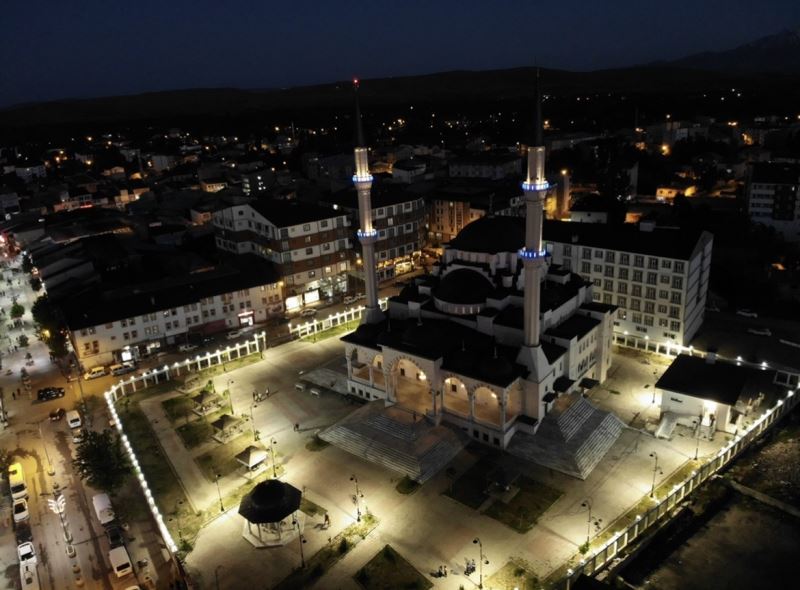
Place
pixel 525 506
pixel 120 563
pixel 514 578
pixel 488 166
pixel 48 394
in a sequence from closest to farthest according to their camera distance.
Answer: pixel 514 578
pixel 120 563
pixel 525 506
pixel 48 394
pixel 488 166

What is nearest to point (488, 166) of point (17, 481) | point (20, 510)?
point (17, 481)

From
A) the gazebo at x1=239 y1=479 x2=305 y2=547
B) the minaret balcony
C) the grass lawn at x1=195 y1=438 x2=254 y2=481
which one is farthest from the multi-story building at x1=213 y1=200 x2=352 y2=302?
the gazebo at x1=239 y1=479 x2=305 y2=547

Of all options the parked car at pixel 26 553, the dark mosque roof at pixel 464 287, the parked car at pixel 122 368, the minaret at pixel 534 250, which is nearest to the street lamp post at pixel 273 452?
the parked car at pixel 26 553

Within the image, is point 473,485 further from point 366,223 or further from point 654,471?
point 366,223

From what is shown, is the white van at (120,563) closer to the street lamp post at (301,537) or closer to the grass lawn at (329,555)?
the grass lawn at (329,555)

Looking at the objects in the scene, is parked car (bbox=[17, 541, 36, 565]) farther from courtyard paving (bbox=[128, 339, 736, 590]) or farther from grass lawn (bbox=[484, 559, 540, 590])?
grass lawn (bbox=[484, 559, 540, 590])

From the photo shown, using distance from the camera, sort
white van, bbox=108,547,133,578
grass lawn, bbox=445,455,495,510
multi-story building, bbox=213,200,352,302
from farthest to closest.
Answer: multi-story building, bbox=213,200,352,302 < grass lawn, bbox=445,455,495,510 < white van, bbox=108,547,133,578
